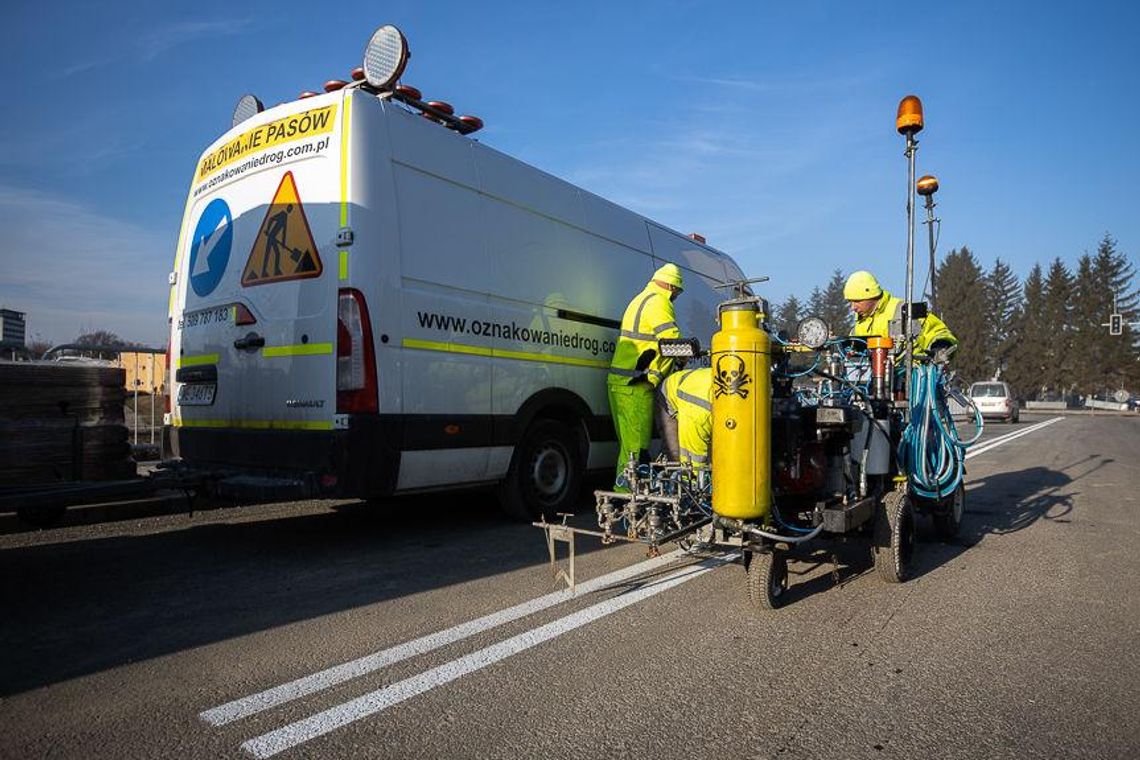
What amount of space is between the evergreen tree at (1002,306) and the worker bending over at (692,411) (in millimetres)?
83659

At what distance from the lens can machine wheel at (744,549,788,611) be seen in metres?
3.79

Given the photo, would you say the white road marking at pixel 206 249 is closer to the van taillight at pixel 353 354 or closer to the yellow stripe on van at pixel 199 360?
the yellow stripe on van at pixel 199 360

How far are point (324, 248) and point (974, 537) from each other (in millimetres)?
5795

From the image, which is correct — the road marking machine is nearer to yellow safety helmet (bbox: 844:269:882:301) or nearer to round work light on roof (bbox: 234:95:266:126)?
yellow safety helmet (bbox: 844:269:882:301)

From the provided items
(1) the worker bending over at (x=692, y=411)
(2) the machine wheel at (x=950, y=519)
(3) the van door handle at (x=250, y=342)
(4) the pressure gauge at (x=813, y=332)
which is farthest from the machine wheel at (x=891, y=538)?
(3) the van door handle at (x=250, y=342)

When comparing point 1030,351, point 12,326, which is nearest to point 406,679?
point 12,326

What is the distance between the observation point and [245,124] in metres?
5.58

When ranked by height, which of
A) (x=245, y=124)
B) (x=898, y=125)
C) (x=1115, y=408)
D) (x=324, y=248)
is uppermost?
(x=245, y=124)

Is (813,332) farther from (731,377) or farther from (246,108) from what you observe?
(246,108)

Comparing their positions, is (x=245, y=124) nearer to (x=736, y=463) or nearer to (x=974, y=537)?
(x=736, y=463)

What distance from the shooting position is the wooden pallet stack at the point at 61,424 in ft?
15.0

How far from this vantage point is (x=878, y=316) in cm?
571

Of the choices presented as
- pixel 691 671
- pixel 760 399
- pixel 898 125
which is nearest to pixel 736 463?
pixel 760 399

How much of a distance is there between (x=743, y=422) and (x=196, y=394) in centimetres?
425
